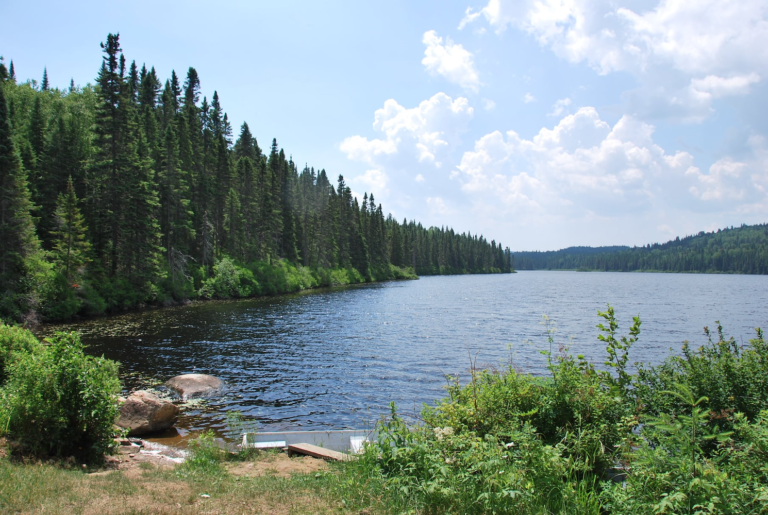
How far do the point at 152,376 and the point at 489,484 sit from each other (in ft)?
53.7

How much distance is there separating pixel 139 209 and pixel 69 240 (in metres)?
8.16

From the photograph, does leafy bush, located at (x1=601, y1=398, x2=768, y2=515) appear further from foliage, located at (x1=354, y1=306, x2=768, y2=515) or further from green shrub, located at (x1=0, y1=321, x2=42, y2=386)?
green shrub, located at (x1=0, y1=321, x2=42, y2=386)

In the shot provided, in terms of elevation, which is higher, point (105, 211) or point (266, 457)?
point (105, 211)

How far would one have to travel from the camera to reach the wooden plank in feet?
29.1

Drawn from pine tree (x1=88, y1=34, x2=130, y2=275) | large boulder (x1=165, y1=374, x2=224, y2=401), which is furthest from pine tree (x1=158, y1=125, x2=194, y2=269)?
large boulder (x1=165, y1=374, x2=224, y2=401)

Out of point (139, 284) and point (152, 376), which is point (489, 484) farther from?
point (139, 284)

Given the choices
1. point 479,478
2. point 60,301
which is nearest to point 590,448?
point 479,478

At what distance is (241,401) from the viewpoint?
49.8 feet

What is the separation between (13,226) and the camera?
29.8 meters

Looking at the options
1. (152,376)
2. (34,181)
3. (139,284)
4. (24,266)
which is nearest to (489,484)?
(152,376)

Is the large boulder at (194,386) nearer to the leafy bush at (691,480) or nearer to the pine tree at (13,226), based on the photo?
the leafy bush at (691,480)

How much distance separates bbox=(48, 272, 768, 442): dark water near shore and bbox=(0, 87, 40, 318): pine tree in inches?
206

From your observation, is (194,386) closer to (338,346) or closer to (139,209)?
(338,346)

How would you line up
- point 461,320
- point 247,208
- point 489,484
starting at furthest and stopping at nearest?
point 247,208 → point 461,320 → point 489,484
